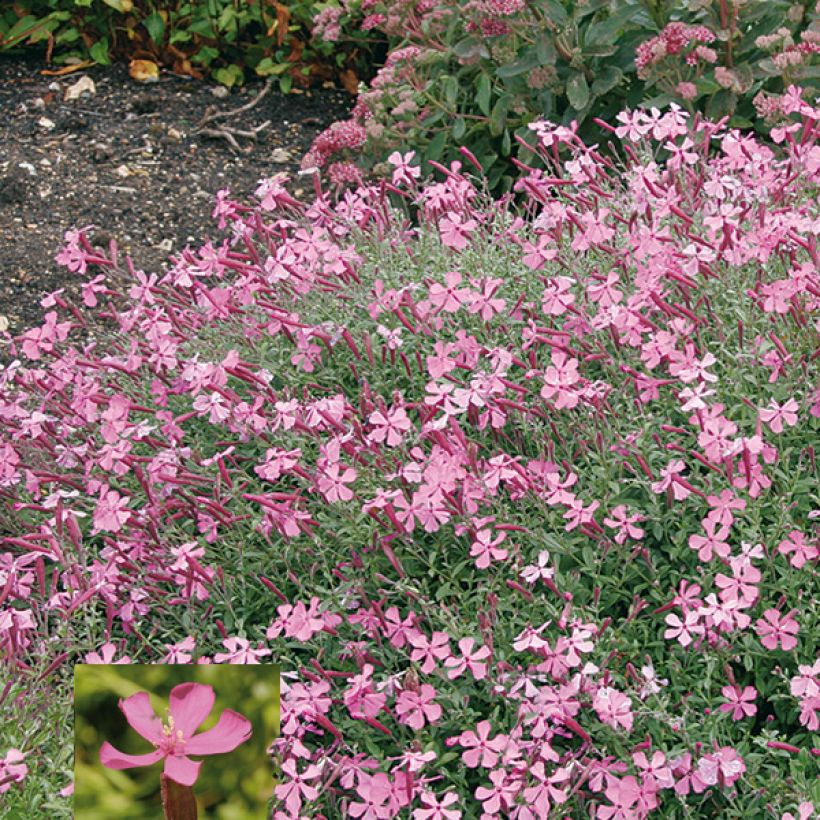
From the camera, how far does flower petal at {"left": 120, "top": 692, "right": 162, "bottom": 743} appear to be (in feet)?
4.45

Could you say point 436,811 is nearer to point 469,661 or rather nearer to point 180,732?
point 469,661

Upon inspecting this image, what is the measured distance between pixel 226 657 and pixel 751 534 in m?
0.93

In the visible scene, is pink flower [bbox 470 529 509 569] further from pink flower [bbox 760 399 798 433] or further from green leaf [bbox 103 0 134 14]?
green leaf [bbox 103 0 134 14]

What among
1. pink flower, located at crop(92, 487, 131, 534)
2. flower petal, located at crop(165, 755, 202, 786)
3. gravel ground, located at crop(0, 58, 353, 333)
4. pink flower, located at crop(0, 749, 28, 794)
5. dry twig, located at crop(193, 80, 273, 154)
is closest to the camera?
flower petal, located at crop(165, 755, 202, 786)

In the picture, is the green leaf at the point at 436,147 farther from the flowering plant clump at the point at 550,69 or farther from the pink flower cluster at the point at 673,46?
the pink flower cluster at the point at 673,46

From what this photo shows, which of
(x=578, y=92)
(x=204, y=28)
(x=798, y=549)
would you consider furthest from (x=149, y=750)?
(x=204, y=28)

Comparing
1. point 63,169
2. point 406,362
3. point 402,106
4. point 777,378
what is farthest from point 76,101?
point 777,378

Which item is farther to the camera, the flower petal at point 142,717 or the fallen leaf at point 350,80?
the fallen leaf at point 350,80

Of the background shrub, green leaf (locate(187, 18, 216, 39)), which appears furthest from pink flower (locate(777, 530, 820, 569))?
green leaf (locate(187, 18, 216, 39))

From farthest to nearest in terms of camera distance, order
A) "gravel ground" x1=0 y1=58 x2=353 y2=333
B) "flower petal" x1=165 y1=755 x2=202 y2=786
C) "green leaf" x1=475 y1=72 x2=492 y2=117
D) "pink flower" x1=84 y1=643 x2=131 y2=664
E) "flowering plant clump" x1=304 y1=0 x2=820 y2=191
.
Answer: "gravel ground" x1=0 y1=58 x2=353 y2=333 → "green leaf" x1=475 y1=72 x2=492 y2=117 → "flowering plant clump" x1=304 y1=0 x2=820 y2=191 → "pink flower" x1=84 y1=643 x2=131 y2=664 → "flower petal" x1=165 y1=755 x2=202 y2=786

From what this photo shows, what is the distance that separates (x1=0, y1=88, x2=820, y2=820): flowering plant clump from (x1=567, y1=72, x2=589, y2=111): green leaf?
125cm

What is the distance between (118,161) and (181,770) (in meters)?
4.28

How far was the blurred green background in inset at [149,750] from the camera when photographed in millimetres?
1377

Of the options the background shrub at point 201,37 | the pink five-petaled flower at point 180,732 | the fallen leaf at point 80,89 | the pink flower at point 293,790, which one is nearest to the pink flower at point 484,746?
the pink flower at point 293,790
